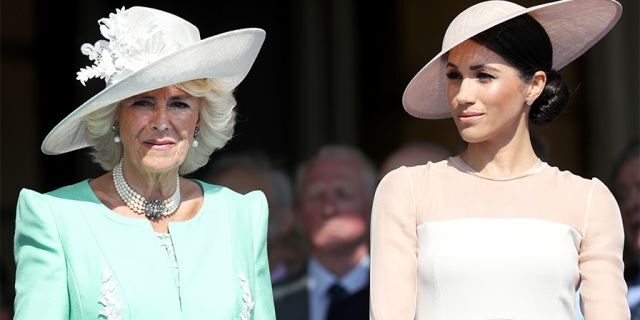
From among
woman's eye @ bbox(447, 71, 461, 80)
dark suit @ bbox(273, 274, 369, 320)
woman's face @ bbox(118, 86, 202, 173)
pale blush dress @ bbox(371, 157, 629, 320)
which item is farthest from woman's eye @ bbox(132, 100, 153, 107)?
dark suit @ bbox(273, 274, 369, 320)

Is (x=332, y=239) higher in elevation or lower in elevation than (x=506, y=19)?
lower

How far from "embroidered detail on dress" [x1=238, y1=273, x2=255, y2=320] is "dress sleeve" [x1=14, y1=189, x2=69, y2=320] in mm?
523

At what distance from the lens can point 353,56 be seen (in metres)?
8.80

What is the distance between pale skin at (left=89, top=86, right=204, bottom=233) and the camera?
178 inches

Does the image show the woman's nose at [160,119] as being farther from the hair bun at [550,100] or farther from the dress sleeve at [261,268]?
the hair bun at [550,100]

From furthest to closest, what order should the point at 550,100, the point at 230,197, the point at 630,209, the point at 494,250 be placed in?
the point at 630,209 → the point at 230,197 → the point at 550,100 → the point at 494,250

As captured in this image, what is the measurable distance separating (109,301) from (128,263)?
16 centimetres

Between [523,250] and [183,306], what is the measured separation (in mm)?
992

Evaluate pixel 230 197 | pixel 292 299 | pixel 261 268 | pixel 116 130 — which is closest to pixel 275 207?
pixel 292 299

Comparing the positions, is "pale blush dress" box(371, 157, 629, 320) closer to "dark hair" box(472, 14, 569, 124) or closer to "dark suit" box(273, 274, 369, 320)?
"dark hair" box(472, 14, 569, 124)

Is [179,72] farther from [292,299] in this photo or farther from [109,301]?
[292,299]

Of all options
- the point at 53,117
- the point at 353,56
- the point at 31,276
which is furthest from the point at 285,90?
the point at 31,276

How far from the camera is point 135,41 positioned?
454 cm

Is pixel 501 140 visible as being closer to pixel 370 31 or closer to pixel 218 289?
pixel 218 289
